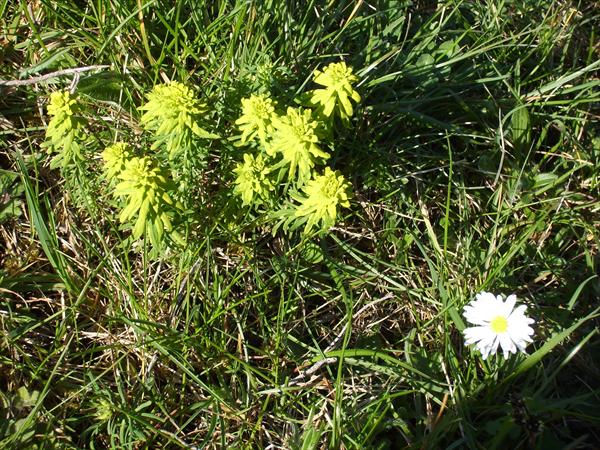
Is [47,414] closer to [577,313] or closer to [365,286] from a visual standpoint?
[365,286]

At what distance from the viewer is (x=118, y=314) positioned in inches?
118

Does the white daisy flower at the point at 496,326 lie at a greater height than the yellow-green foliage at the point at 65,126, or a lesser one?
greater

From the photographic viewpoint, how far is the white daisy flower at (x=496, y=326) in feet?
8.76

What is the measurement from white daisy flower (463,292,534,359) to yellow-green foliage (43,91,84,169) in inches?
66.7

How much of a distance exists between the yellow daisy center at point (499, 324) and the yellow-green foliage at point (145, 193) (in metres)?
1.32

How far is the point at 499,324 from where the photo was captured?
272 cm

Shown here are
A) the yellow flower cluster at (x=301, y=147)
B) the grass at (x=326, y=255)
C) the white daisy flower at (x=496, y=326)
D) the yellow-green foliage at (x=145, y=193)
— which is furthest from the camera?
the grass at (x=326, y=255)

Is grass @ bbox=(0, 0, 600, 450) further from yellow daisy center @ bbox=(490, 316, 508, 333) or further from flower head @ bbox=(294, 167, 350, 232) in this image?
flower head @ bbox=(294, 167, 350, 232)

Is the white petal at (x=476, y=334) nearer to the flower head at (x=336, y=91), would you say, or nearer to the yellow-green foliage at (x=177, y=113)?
the flower head at (x=336, y=91)

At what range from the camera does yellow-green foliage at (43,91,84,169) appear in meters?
2.62

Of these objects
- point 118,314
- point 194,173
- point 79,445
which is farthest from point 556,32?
point 79,445

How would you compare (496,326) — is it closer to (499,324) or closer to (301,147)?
(499,324)

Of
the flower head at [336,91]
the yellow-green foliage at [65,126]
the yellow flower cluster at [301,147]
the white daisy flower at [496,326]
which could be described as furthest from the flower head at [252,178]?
the white daisy flower at [496,326]

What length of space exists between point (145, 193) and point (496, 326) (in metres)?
1.45
